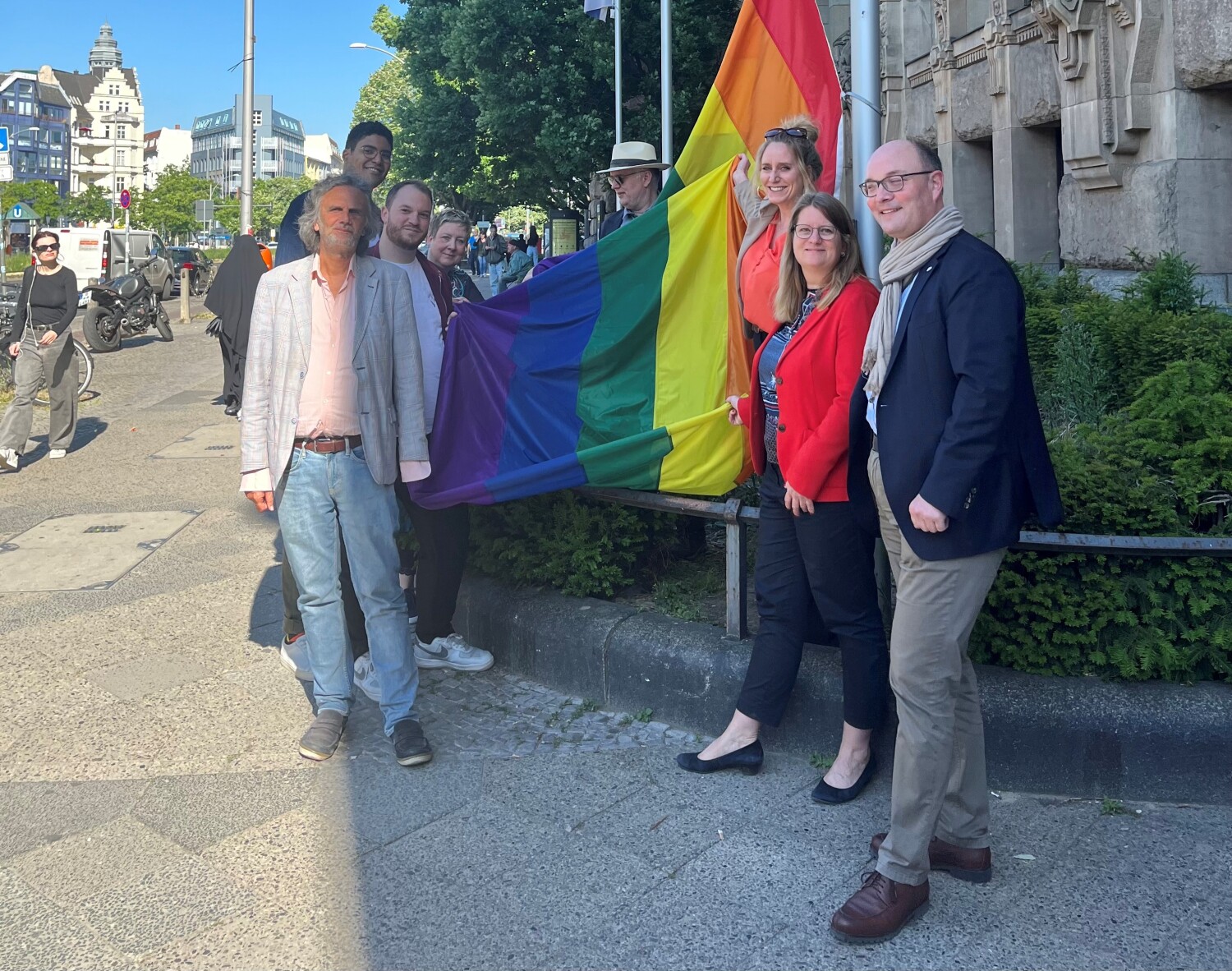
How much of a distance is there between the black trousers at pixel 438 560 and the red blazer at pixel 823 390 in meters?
1.88

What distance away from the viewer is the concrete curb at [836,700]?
402 cm

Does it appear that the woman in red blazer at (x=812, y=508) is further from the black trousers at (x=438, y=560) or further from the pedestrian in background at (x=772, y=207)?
the black trousers at (x=438, y=560)

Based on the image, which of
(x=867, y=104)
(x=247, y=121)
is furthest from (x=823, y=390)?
(x=247, y=121)

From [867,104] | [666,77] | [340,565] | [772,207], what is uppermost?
[666,77]

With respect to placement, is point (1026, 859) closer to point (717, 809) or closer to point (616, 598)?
point (717, 809)

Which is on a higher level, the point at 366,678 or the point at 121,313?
the point at 121,313

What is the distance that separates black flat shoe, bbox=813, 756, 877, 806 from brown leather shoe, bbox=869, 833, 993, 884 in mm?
474

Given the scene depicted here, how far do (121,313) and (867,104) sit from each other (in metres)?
20.0

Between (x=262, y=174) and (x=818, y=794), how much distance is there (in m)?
206

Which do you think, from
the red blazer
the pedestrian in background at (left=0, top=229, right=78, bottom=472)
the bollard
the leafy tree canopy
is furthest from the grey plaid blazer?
the bollard

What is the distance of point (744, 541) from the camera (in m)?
4.83

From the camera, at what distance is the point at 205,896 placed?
12.0ft

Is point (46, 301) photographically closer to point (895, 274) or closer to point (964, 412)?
point (895, 274)

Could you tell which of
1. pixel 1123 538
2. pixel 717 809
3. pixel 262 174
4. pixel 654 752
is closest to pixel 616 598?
pixel 654 752
